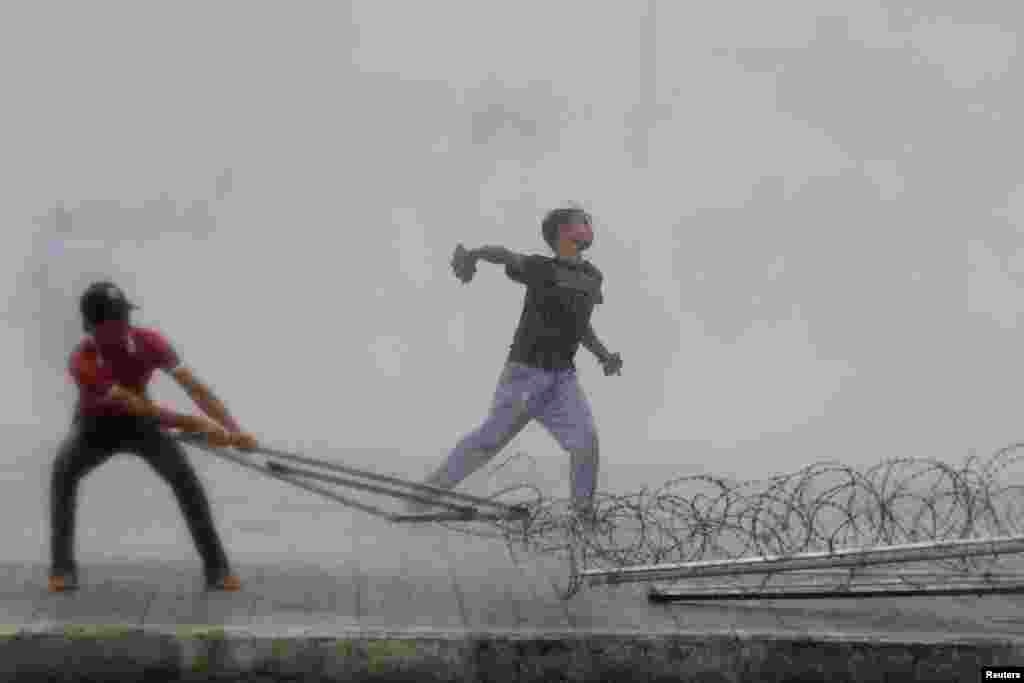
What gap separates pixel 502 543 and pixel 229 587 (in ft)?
8.35

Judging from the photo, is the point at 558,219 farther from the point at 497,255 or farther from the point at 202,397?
the point at 202,397

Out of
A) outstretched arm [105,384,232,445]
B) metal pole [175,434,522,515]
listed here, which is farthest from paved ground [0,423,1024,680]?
outstretched arm [105,384,232,445]

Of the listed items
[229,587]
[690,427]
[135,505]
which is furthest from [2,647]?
[690,427]

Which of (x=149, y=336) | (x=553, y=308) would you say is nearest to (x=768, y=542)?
(x=553, y=308)

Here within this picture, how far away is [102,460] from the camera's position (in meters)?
8.23

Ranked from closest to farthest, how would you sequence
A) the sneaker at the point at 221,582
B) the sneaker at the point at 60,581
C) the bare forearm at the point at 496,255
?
the sneaker at the point at 60,581, the sneaker at the point at 221,582, the bare forearm at the point at 496,255

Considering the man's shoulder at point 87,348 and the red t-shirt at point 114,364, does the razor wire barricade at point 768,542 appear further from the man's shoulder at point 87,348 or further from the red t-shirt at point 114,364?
the man's shoulder at point 87,348

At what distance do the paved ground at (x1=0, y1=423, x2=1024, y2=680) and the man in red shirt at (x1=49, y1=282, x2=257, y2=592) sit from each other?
13.4 inches

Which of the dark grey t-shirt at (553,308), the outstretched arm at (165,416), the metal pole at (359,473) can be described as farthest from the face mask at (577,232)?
the outstretched arm at (165,416)

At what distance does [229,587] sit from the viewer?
8.49m

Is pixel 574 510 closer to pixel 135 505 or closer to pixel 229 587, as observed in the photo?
pixel 229 587

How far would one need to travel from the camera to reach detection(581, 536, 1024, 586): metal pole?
8.28 metres

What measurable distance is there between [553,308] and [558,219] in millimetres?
437

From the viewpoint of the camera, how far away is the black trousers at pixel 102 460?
8.16 metres
